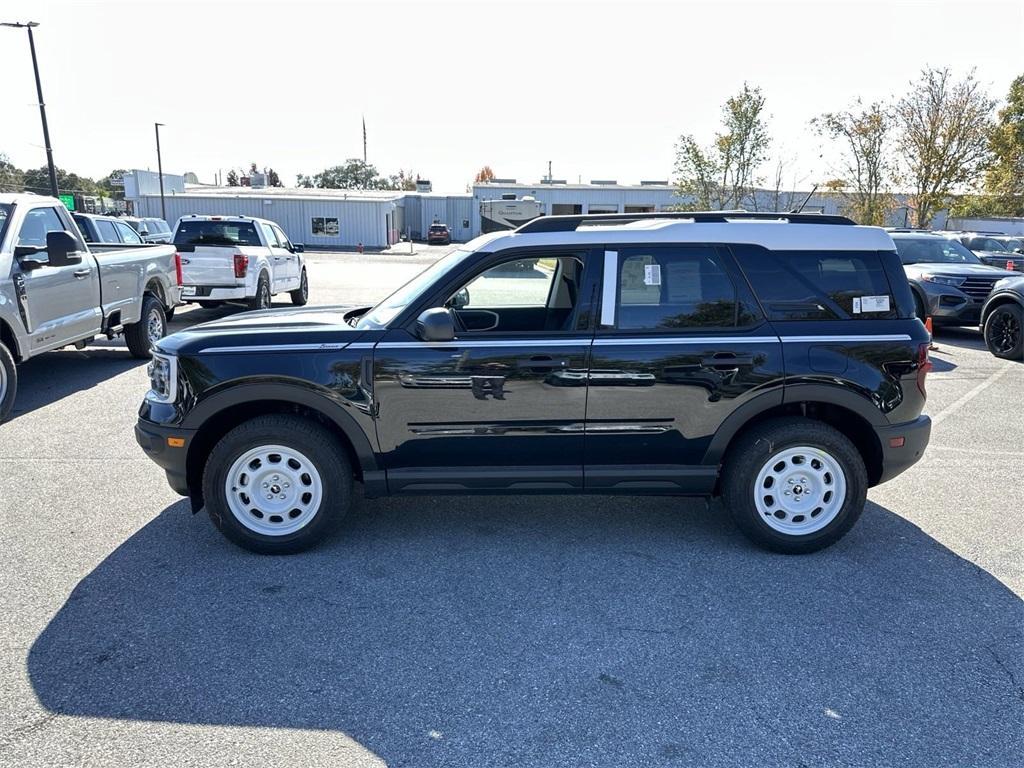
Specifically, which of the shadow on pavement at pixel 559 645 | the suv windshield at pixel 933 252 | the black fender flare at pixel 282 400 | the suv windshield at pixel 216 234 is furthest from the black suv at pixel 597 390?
the suv windshield at pixel 933 252

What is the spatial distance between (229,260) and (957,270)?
12.6m

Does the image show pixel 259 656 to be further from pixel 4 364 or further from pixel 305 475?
pixel 4 364

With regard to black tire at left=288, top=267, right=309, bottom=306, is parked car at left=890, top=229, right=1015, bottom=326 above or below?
above

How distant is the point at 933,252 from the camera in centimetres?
1408

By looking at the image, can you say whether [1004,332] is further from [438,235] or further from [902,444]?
[438,235]

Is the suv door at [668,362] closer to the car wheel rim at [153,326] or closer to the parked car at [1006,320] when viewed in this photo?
the car wheel rim at [153,326]

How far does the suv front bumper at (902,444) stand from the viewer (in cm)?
423

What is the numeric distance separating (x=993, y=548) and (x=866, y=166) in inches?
1076

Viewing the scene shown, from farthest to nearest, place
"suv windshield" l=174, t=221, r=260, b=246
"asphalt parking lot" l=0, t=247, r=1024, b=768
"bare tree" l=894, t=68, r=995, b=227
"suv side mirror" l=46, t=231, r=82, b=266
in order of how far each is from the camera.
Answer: "bare tree" l=894, t=68, r=995, b=227
"suv windshield" l=174, t=221, r=260, b=246
"suv side mirror" l=46, t=231, r=82, b=266
"asphalt parking lot" l=0, t=247, r=1024, b=768

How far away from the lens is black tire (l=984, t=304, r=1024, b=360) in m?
10.6

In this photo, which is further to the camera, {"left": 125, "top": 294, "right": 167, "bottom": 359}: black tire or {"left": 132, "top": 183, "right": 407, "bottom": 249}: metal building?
{"left": 132, "top": 183, "right": 407, "bottom": 249}: metal building

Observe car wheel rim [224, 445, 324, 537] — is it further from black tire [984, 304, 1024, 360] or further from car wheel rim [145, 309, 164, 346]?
black tire [984, 304, 1024, 360]

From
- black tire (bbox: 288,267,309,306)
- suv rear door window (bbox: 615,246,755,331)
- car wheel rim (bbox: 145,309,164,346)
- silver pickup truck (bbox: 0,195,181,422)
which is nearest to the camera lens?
suv rear door window (bbox: 615,246,755,331)

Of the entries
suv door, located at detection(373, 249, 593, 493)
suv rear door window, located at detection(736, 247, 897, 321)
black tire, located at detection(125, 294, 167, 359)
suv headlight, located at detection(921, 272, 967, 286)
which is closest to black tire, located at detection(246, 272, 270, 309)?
black tire, located at detection(125, 294, 167, 359)
